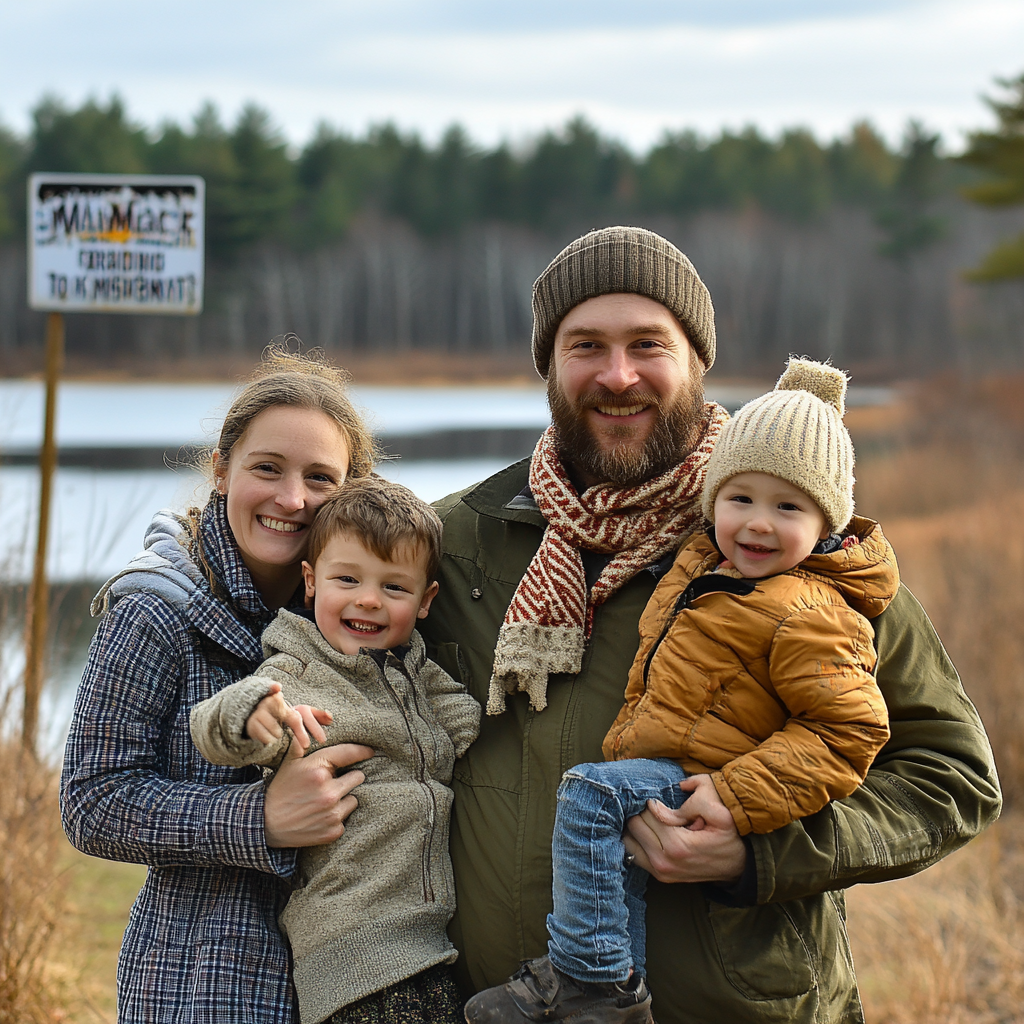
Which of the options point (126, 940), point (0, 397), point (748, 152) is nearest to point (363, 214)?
point (748, 152)

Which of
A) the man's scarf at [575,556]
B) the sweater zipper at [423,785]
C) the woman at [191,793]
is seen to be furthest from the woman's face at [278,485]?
the man's scarf at [575,556]

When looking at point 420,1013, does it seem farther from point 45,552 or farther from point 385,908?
point 45,552

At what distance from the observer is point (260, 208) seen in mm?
20109

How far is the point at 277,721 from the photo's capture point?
6.47 feet

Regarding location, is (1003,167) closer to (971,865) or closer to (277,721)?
(971,865)

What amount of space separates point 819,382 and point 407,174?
2307cm

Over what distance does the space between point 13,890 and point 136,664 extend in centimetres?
210

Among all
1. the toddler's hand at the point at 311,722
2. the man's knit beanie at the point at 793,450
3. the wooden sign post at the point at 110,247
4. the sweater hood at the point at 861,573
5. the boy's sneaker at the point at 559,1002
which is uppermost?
the wooden sign post at the point at 110,247

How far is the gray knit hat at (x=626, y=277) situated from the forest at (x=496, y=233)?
17.0 m

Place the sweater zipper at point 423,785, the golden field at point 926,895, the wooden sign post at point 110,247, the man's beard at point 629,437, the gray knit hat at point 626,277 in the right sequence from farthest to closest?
the wooden sign post at point 110,247 < the golden field at point 926,895 < the gray knit hat at point 626,277 < the man's beard at point 629,437 < the sweater zipper at point 423,785

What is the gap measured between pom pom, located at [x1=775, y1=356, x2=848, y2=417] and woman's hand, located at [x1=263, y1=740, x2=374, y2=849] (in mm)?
1235

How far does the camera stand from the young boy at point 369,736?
202 cm

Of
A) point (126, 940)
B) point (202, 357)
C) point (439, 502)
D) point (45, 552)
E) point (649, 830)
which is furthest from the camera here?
point (202, 357)

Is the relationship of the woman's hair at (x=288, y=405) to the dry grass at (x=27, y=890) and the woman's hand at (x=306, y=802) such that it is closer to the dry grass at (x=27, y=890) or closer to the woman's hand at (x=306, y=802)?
the woman's hand at (x=306, y=802)
